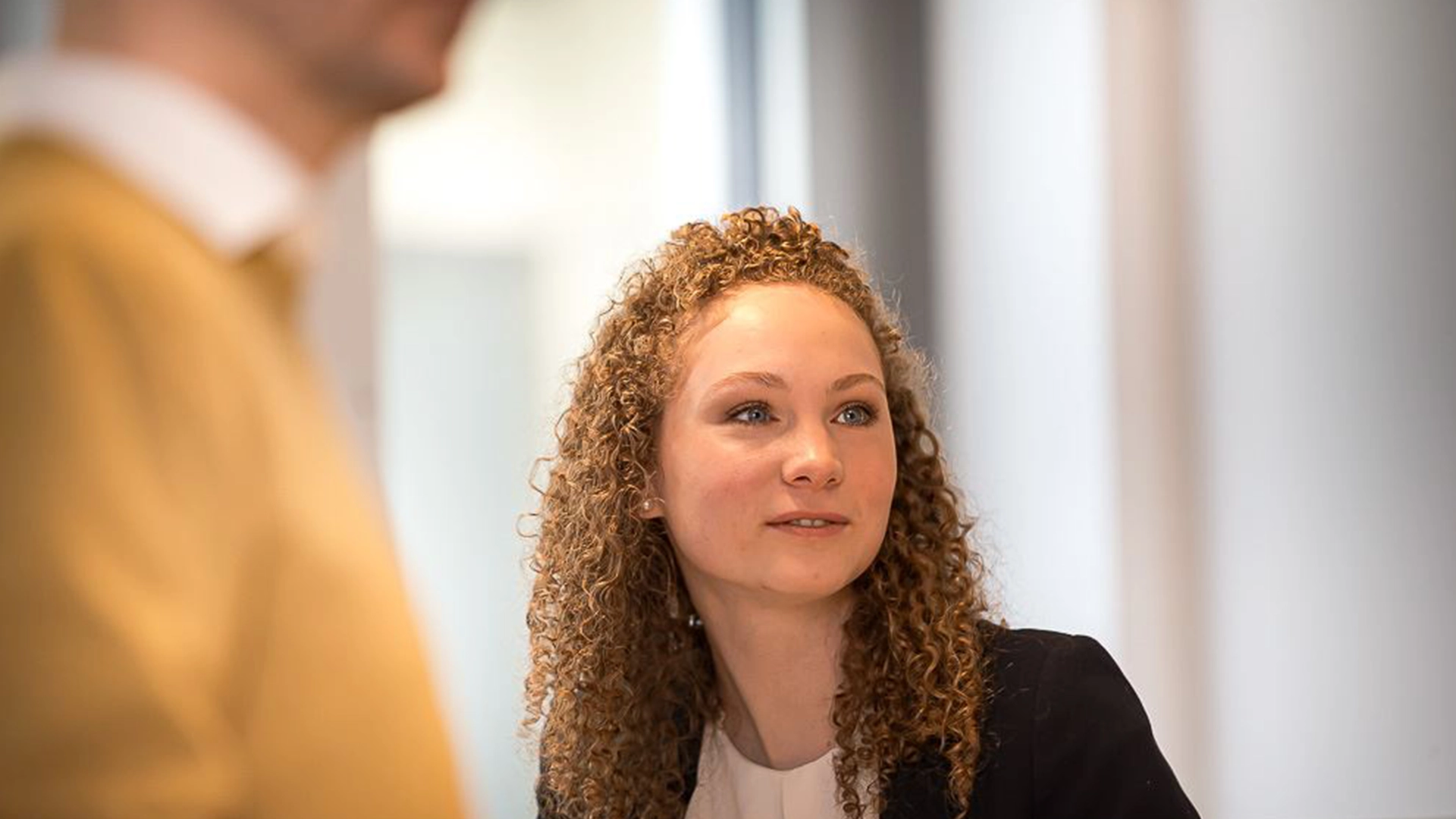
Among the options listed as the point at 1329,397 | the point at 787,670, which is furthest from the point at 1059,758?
the point at 1329,397

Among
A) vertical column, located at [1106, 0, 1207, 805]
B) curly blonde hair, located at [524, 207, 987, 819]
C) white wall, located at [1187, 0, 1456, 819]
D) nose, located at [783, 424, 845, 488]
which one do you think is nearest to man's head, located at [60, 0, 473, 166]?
nose, located at [783, 424, 845, 488]

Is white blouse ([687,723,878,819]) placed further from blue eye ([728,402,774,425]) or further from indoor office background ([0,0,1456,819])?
indoor office background ([0,0,1456,819])

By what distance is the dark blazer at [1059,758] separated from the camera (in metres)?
1.76

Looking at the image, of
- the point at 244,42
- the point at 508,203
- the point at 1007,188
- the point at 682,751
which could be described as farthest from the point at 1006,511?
the point at 244,42

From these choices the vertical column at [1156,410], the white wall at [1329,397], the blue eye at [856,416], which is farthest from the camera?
the vertical column at [1156,410]

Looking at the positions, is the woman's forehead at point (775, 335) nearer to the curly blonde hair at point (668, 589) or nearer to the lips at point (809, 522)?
the curly blonde hair at point (668, 589)

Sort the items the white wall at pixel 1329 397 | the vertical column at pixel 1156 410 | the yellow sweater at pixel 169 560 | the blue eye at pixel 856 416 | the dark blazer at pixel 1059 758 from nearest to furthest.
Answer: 1. the yellow sweater at pixel 169 560
2. the dark blazer at pixel 1059 758
3. the blue eye at pixel 856 416
4. the white wall at pixel 1329 397
5. the vertical column at pixel 1156 410

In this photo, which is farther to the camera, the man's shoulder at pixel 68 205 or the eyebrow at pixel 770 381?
the eyebrow at pixel 770 381

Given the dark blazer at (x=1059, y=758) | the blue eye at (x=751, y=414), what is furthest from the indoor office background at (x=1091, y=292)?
the dark blazer at (x=1059, y=758)

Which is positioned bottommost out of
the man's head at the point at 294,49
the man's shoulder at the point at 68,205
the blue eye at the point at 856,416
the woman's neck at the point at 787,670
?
the woman's neck at the point at 787,670

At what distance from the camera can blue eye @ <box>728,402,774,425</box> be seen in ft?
6.06

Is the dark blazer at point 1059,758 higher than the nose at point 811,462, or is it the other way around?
the nose at point 811,462

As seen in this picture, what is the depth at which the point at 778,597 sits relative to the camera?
6.12ft

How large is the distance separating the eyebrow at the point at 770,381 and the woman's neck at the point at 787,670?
25 centimetres
